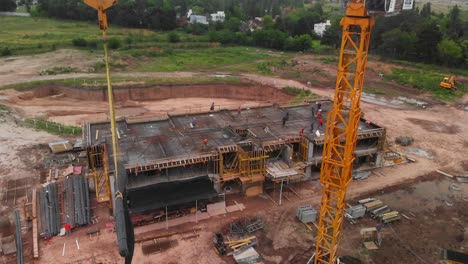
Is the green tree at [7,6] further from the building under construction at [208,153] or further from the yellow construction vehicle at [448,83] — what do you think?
the yellow construction vehicle at [448,83]

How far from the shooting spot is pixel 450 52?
66625 millimetres

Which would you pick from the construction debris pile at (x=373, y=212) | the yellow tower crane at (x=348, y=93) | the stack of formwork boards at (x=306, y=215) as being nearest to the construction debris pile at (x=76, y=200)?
the stack of formwork boards at (x=306, y=215)

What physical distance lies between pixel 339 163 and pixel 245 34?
7633 centimetres

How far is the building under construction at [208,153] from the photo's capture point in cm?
2619

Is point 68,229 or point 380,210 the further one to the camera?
point 380,210

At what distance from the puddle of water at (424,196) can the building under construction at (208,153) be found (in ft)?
13.4

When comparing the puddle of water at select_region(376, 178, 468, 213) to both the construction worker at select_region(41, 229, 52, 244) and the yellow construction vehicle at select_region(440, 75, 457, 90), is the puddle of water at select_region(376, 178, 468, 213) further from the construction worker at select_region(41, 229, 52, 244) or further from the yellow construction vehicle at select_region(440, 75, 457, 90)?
the yellow construction vehicle at select_region(440, 75, 457, 90)

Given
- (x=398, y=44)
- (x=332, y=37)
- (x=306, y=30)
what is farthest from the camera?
(x=306, y=30)

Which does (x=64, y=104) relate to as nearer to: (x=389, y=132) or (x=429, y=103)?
(x=389, y=132)

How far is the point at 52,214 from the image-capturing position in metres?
25.9

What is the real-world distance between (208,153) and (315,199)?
351 inches

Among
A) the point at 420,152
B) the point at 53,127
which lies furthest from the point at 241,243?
the point at 53,127

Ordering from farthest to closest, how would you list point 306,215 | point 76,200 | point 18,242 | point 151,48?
point 151,48
point 76,200
point 306,215
point 18,242

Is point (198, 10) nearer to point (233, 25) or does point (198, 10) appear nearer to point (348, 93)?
point (233, 25)
